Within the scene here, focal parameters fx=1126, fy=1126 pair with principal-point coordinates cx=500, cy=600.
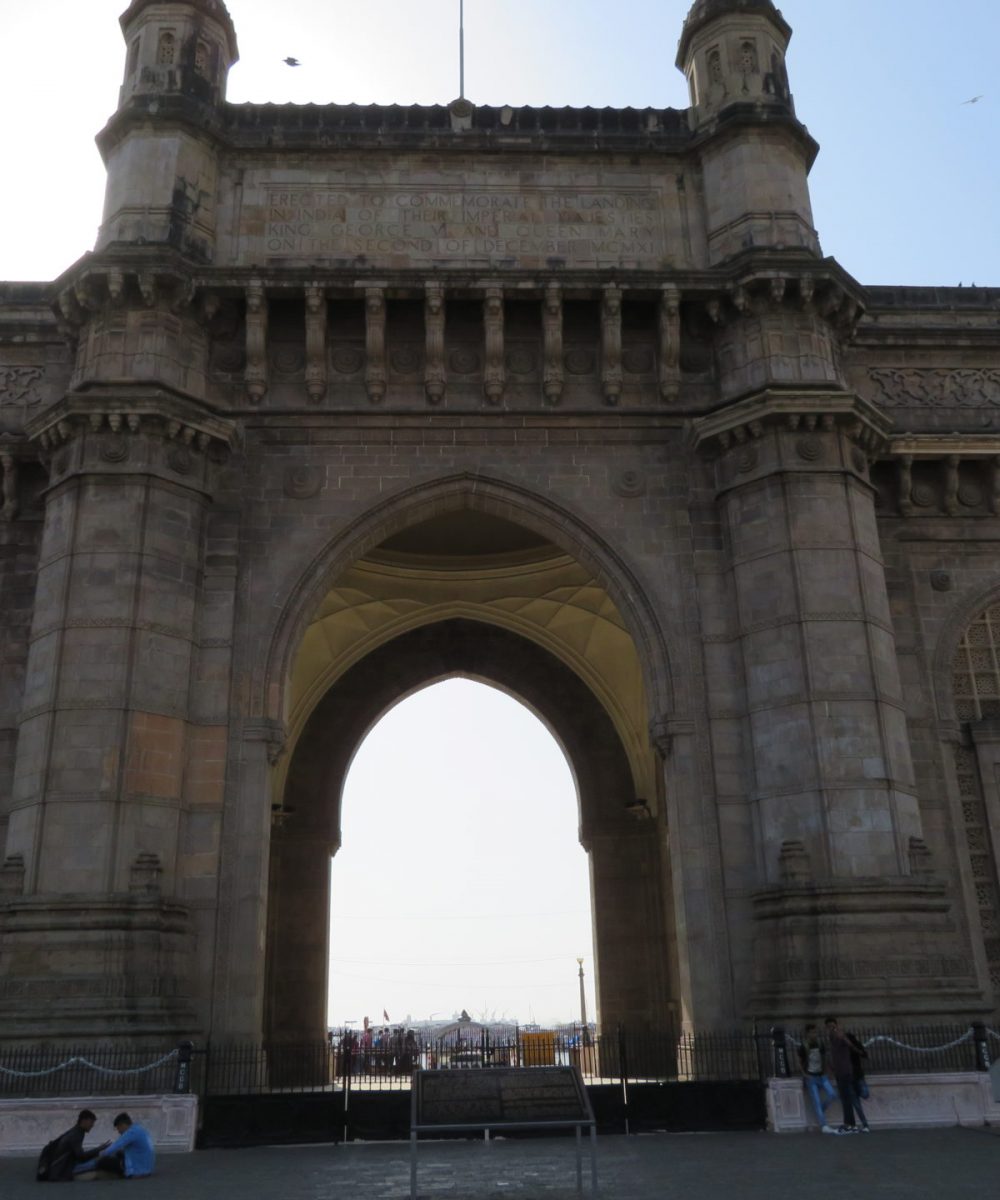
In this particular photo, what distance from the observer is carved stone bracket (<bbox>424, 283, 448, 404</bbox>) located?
17.7 metres

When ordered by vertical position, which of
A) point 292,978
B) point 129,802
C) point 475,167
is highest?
point 475,167

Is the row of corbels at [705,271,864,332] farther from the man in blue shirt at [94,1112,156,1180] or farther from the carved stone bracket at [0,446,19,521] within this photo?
the man in blue shirt at [94,1112,156,1180]

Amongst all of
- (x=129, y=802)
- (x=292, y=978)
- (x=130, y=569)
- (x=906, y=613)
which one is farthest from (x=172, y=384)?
(x=292, y=978)

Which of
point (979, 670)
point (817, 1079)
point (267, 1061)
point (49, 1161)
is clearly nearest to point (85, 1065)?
point (49, 1161)

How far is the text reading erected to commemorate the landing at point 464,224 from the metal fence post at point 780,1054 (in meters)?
12.4

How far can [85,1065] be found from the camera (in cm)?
1272

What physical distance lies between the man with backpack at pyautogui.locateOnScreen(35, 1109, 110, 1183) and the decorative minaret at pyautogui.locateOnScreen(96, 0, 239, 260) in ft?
42.3

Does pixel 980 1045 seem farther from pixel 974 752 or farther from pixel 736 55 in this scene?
pixel 736 55

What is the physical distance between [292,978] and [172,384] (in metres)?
14.0

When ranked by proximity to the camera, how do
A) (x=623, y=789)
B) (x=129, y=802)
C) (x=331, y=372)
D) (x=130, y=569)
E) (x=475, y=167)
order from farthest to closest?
1. (x=623, y=789)
2. (x=475, y=167)
3. (x=331, y=372)
4. (x=130, y=569)
5. (x=129, y=802)

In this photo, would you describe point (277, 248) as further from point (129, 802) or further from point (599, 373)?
point (129, 802)

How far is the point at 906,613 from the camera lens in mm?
18469

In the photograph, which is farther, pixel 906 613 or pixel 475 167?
pixel 475 167

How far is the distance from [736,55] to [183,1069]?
18556 millimetres
